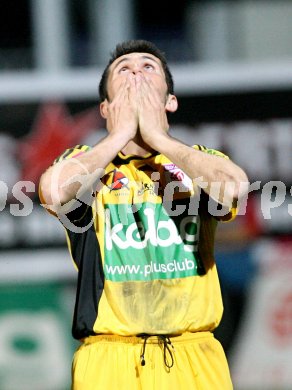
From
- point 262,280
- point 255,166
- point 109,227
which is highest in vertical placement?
point 109,227

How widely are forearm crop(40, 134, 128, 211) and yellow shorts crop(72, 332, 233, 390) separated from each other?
1.97 ft

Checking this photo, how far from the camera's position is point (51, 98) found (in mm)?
7355

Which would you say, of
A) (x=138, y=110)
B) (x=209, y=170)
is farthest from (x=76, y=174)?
(x=209, y=170)

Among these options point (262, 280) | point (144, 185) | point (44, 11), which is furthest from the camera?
point (44, 11)

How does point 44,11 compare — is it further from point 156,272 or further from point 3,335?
point 156,272

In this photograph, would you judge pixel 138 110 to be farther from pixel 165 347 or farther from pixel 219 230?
pixel 219 230

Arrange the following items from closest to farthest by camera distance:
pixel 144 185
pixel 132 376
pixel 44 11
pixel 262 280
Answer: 1. pixel 132 376
2. pixel 144 185
3. pixel 262 280
4. pixel 44 11

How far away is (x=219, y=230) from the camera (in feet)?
23.8

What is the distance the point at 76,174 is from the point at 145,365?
828 millimetres

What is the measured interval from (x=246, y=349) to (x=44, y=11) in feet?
10.2

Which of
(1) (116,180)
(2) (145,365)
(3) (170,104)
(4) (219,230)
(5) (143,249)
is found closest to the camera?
(2) (145,365)

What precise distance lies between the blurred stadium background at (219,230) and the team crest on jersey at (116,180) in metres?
3.07

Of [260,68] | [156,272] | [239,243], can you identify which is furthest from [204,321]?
[260,68]

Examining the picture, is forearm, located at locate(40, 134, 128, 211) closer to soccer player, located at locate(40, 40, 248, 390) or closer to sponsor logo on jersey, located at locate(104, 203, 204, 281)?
soccer player, located at locate(40, 40, 248, 390)
